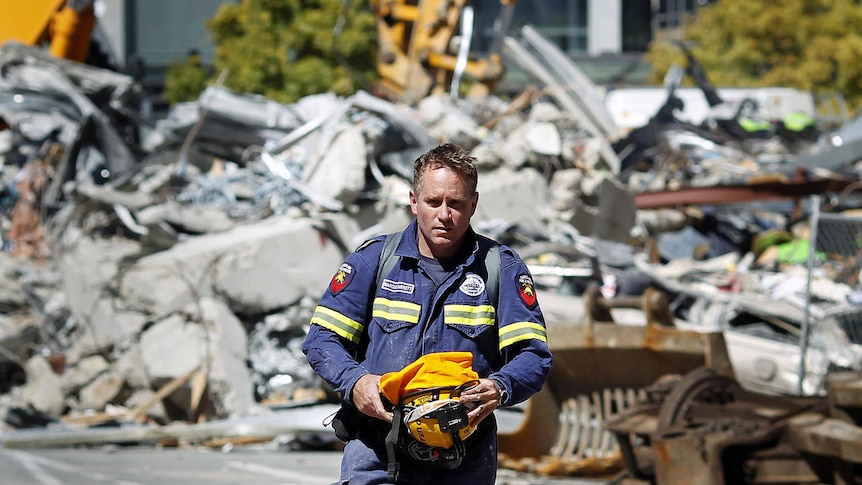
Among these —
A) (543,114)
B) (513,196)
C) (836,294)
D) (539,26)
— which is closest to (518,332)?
(836,294)

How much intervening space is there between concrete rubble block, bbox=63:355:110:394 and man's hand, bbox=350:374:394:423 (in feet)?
24.9

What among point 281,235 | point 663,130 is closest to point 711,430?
point 281,235

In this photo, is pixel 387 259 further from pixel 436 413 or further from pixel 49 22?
pixel 49 22

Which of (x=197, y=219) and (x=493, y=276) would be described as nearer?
(x=493, y=276)

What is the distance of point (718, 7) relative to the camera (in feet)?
119

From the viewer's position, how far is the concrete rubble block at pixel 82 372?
10316 millimetres

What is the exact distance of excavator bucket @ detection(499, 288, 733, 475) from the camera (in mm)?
6824

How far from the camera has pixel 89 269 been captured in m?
11.0

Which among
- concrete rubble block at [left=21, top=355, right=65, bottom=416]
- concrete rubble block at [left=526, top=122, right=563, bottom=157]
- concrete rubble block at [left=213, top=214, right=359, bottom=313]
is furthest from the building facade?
concrete rubble block at [left=21, top=355, right=65, bottom=416]

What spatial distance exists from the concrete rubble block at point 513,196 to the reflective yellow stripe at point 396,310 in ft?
26.2

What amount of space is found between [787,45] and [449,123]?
25464 mm

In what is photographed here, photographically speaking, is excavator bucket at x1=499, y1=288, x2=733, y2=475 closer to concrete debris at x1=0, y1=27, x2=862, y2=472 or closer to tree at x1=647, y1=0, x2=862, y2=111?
concrete debris at x1=0, y1=27, x2=862, y2=472

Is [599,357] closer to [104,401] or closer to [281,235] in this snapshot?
[281,235]

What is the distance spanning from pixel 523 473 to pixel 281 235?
3788 millimetres
